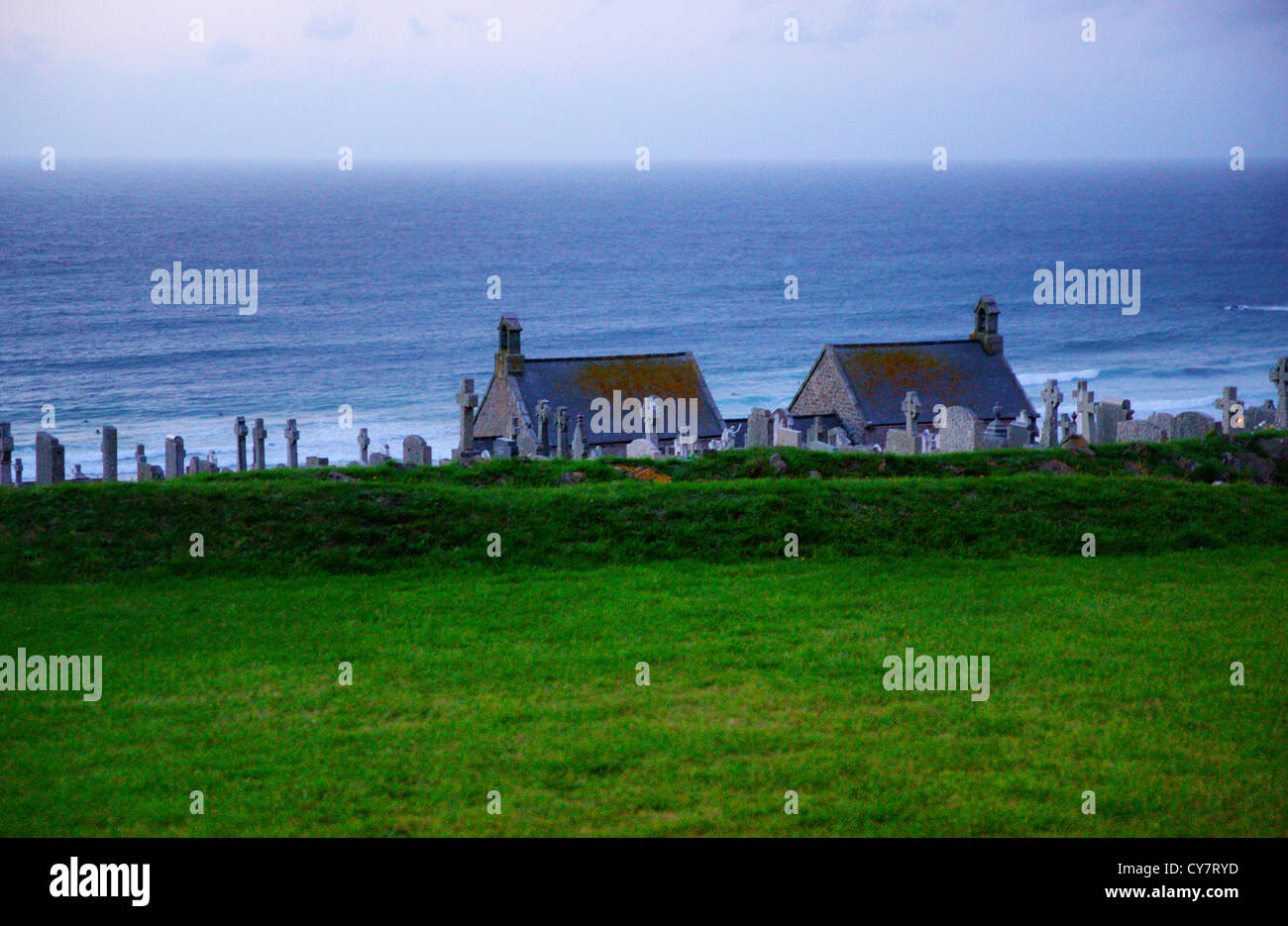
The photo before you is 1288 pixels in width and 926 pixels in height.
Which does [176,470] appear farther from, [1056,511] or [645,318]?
[645,318]

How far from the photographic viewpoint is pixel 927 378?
142 feet

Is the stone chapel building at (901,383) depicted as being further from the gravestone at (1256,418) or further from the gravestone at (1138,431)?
the gravestone at (1138,431)

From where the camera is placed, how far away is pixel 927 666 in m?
13.0

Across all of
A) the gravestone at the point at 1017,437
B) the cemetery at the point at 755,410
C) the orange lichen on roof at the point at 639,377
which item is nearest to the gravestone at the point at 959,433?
the cemetery at the point at 755,410

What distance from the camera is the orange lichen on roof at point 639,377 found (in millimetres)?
40812

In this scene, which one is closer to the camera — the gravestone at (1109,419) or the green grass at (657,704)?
the green grass at (657,704)

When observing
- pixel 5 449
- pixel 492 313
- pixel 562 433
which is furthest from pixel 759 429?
pixel 492 313

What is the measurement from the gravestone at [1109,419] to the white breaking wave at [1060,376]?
5945 cm

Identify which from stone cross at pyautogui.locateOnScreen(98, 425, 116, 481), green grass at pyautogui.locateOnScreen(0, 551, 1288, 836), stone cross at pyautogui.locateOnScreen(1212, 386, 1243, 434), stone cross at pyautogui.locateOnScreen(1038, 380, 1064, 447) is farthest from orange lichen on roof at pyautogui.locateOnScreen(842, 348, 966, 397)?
green grass at pyautogui.locateOnScreen(0, 551, 1288, 836)

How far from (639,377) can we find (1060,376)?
193ft

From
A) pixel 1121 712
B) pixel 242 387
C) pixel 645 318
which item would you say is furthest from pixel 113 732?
pixel 645 318

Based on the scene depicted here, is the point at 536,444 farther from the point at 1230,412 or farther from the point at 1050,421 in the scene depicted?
the point at 1230,412

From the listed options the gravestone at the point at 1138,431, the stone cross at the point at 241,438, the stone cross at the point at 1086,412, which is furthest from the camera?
the stone cross at the point at 1086,412

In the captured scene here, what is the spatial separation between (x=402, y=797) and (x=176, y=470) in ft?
63.5
